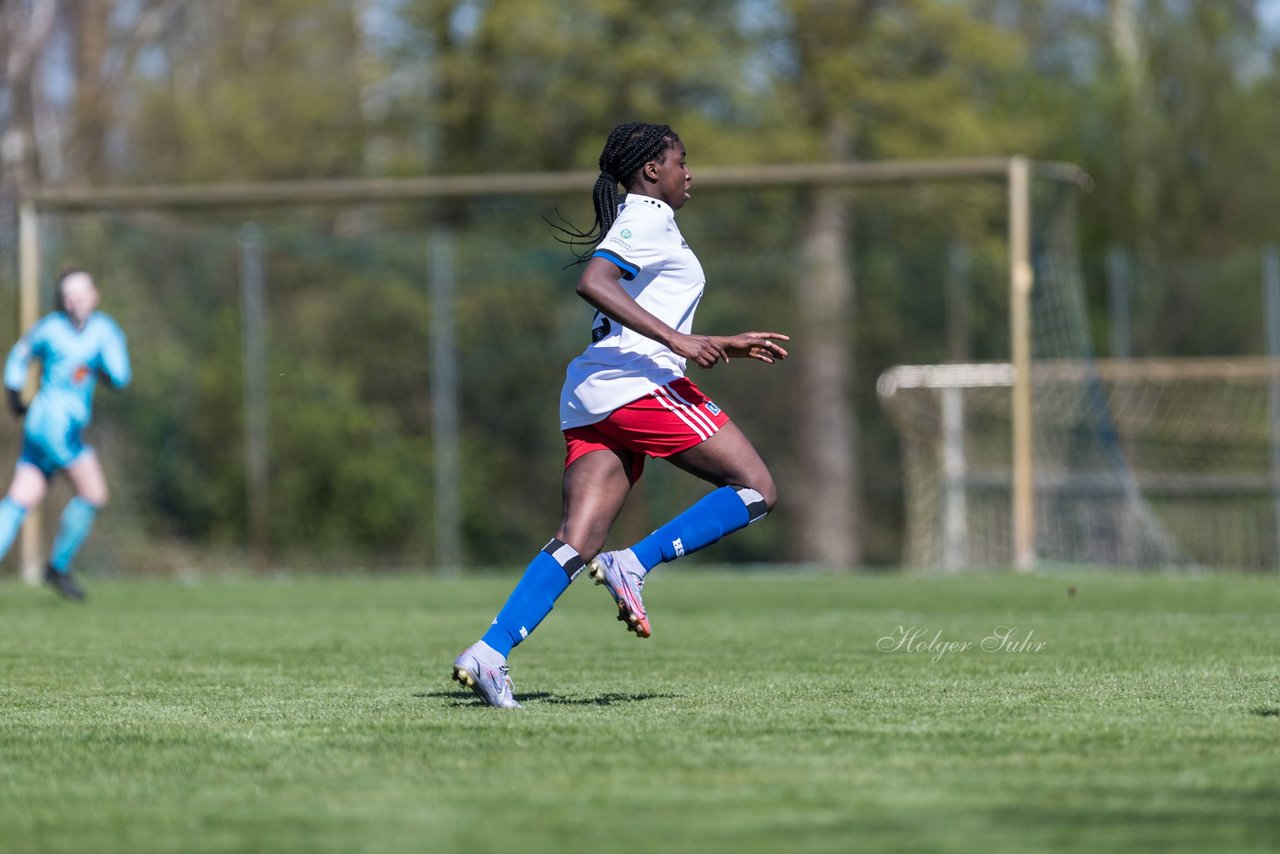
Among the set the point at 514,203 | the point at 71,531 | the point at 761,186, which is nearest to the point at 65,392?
→ the point at 71,531

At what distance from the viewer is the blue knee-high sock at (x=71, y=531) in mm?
Answer: 12477

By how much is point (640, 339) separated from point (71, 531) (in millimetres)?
7166

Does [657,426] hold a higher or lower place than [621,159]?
lower

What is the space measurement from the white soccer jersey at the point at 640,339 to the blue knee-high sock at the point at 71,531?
6908mm

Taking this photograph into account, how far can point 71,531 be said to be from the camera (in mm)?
12531

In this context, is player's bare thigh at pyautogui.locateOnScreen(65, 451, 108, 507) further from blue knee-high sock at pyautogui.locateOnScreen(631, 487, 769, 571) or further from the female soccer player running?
blue knee-high sock at pyautogui.locateOnScreen(631, 487, 769, 571)

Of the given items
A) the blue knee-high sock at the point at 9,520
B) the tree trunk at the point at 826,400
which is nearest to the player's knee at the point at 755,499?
Answer: the blue knee-high sock at the point at 9,520

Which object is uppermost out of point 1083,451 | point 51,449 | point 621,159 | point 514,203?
point 621,159

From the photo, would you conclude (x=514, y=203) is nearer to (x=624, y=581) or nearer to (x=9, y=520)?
(x=9, y=520)

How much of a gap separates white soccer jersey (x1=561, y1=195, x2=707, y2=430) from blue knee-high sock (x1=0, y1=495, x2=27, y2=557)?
644 centimetres

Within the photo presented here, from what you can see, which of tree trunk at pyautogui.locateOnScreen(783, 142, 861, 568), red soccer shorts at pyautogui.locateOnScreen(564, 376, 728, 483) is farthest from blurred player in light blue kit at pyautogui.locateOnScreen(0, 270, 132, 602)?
tree trunk at pyautogui.locateOnScreen(783, 142, 861, 568)

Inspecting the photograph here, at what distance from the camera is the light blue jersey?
12.4 metres

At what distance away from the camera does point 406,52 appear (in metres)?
26.3

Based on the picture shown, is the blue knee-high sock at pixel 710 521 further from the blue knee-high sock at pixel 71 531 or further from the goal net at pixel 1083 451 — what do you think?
the goal net at pixel 1083 451
